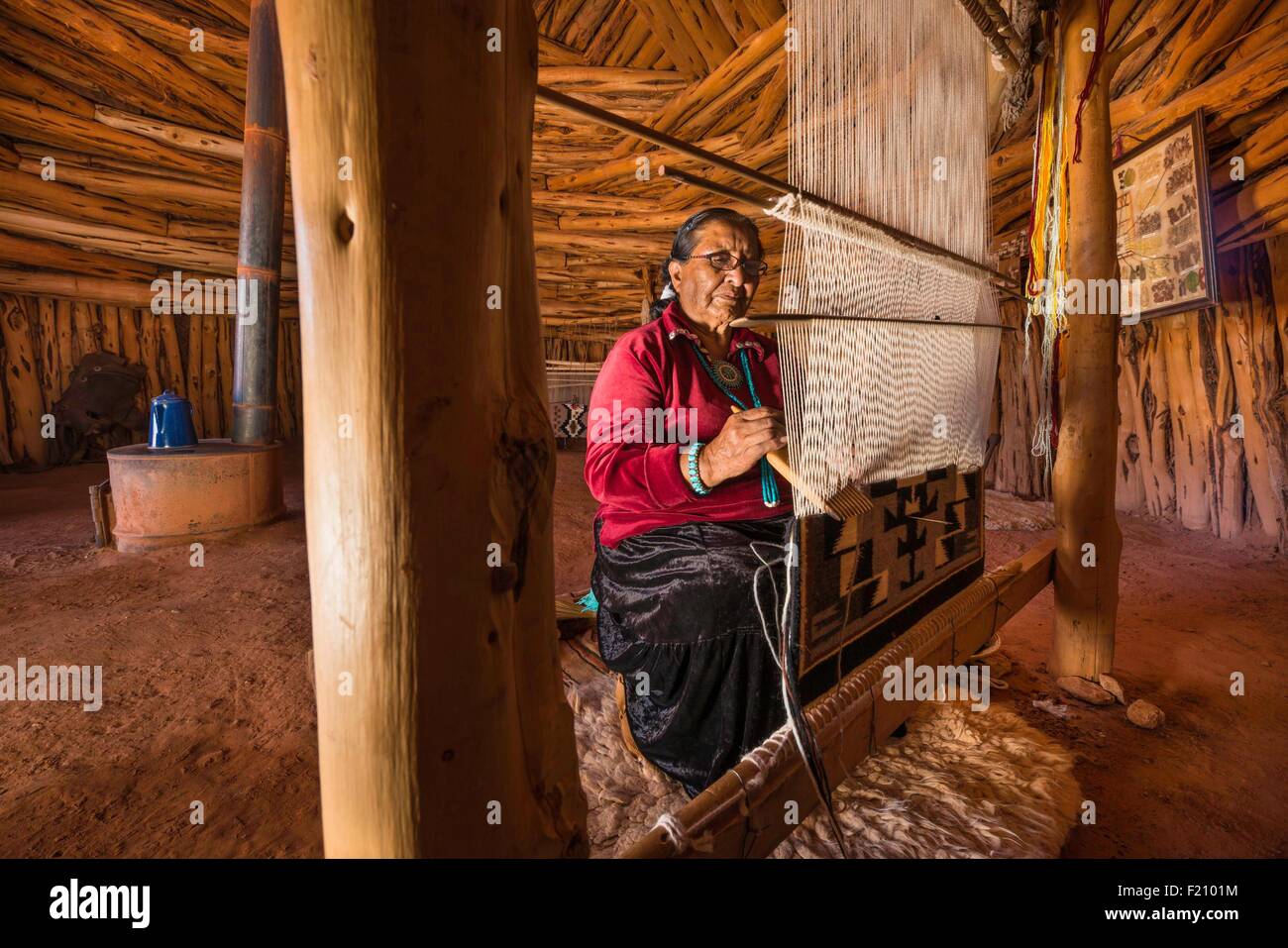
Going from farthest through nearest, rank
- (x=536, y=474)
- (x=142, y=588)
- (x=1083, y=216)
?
(x=142, y=588) < (x=1083, y=216) < (x=536, y=474)

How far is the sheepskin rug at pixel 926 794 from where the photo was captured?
1.49 metres

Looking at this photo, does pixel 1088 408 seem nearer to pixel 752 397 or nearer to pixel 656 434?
pixel 752 397

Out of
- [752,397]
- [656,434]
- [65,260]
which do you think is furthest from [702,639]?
[65,260]

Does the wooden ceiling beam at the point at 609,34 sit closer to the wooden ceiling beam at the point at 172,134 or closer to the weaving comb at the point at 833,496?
the wooden ceiling beam at the point at 172,134

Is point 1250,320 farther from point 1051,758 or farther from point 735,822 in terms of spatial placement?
point 735,822

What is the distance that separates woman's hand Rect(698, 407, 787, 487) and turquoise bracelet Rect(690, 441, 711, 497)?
0.03 metres

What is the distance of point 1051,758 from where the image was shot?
72.5 inches

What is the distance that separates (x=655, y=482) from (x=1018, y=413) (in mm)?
5958

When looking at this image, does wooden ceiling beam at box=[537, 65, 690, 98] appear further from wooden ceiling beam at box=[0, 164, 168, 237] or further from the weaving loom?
wooden ceiling beam at box=[0, 164, 168, 237]

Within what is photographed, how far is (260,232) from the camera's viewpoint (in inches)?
154

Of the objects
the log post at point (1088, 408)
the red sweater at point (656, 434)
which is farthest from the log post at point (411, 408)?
the log post at point (1088, 408)

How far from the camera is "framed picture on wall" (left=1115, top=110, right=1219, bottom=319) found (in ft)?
10.5

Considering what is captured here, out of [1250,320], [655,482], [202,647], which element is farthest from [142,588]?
[1250,320]
